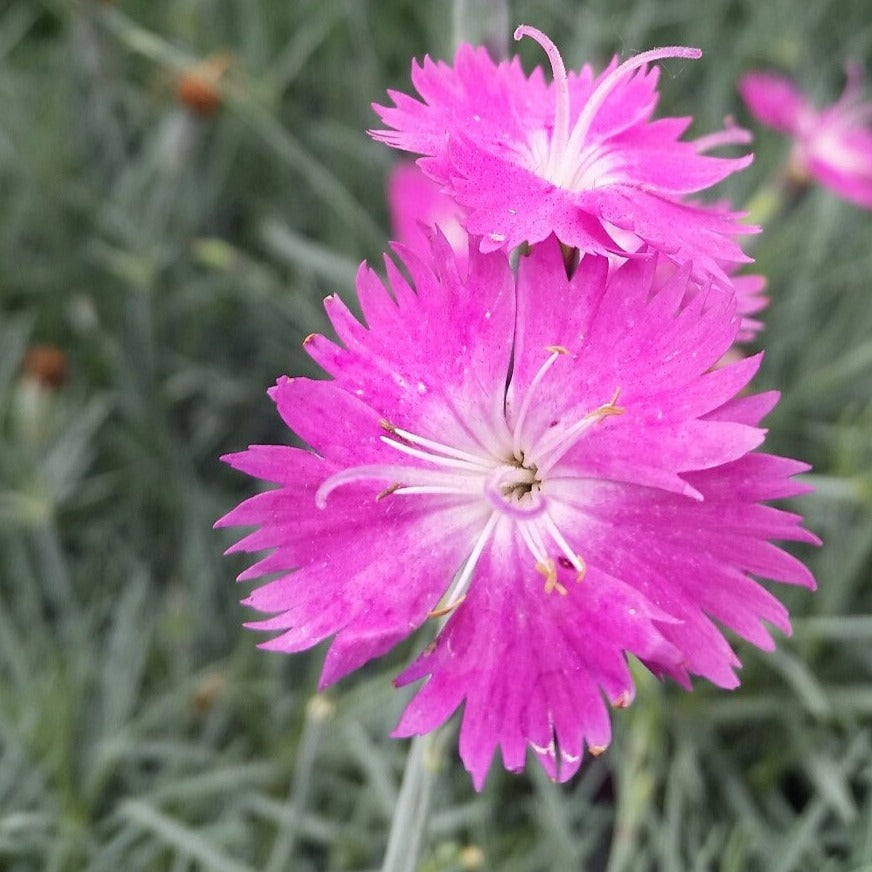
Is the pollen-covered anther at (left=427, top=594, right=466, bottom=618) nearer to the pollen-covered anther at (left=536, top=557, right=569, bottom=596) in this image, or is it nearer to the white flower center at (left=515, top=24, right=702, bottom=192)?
the pollen-covered anther at (left=536, top=557, right=569, bottom=596)

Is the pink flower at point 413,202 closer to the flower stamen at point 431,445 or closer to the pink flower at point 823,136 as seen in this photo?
the pink flower at point 823,136

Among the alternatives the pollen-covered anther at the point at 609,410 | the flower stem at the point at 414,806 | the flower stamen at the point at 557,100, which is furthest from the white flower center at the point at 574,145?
the flower stem at the point at 414,806

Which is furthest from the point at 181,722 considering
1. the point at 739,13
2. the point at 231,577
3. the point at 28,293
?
the point at 739,13

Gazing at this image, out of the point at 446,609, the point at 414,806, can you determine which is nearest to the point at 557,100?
the point at 446,609

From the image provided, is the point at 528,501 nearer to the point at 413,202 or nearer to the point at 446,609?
the point at 446,609

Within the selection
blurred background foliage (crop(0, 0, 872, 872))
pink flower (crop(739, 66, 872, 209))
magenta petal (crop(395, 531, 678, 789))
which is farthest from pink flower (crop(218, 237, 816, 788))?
pink flower (crop(739, 66, 872, 209))

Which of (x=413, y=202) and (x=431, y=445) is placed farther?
(x=413, y=202)
